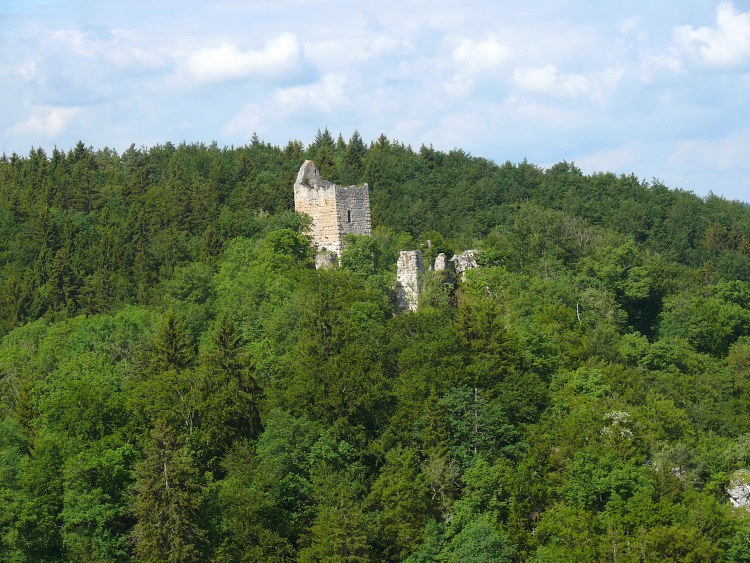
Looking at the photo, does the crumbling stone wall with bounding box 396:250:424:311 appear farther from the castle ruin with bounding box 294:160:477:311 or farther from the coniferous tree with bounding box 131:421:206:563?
the coniferous tree with bounding box 131:421:206:563

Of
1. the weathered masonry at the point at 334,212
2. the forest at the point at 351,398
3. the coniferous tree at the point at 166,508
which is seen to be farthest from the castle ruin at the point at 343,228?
the coniferous tree at the point at 166,508

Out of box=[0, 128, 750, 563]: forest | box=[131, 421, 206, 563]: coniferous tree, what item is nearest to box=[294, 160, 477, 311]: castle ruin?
box=[0, 128, 750, 563]: forest

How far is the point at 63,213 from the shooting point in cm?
5897

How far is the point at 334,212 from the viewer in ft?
151

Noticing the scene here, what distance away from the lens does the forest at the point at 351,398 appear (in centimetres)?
3272

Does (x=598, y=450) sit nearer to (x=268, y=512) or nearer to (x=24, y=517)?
(x=268, y=512)

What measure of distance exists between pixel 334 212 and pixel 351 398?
11.4 meters

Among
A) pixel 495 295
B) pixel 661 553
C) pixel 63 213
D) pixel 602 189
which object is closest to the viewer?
pixel 661 553

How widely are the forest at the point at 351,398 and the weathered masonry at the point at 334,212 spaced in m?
0.86

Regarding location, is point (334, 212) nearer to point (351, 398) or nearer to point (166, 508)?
point (351, 398)

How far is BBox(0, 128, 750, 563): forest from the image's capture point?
3272 cm

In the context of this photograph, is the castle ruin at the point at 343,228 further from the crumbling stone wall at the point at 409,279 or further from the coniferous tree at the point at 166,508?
the coniferous tree at the point at 166,508

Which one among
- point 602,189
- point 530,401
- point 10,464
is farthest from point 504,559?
point 602,189

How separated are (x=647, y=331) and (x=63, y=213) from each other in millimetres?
29935
